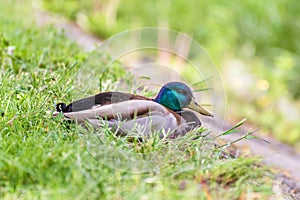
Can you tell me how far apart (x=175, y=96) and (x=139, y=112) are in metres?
0.26

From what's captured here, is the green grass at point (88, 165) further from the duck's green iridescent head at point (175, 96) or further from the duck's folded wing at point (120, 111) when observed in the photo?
the duck's green iridescent head at point (175, 96)

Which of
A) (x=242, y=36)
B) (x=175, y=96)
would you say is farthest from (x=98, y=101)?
(x=242, y=36)

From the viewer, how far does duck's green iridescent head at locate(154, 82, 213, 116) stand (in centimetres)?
328

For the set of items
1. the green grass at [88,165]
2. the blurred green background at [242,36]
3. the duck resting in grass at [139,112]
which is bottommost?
the green grass at [88,165]

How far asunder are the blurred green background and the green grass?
3.51 meters

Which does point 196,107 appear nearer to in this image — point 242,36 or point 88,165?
point 88,165

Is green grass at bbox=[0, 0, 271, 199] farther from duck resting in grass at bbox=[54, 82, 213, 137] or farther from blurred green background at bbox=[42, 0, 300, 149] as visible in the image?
blurred green background at bbox=[42, 0, 300, 149]

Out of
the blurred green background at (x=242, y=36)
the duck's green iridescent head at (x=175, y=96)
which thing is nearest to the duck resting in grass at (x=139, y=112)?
the duck's green iridescent head at (x=175, y=96)

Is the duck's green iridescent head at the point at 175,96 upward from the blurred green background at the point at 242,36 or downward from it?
downward

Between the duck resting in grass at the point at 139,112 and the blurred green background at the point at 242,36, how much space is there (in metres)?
3.30

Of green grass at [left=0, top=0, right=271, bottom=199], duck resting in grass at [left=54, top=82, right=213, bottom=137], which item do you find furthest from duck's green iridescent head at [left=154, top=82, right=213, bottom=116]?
green grass at [left=0, top=0, right=271, bottom=199]

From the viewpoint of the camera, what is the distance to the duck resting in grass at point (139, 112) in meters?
3.10

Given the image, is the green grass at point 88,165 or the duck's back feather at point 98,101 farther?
the duck's back feather at point 98,101

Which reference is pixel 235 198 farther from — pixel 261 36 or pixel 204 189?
pixel 261 36
